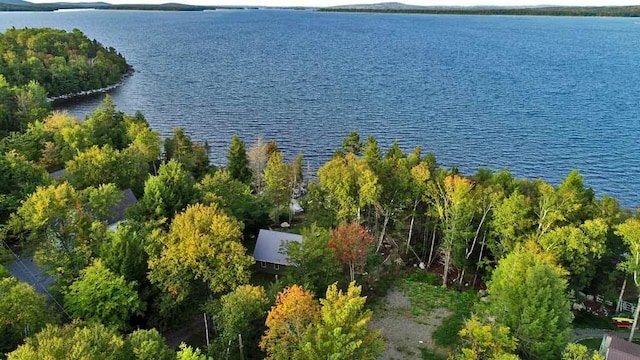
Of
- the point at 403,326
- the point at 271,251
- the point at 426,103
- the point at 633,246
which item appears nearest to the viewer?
the point at 633,246

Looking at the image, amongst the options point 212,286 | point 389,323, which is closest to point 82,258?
point 212,286

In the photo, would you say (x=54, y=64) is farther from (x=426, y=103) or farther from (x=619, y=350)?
(x=619, y=350)

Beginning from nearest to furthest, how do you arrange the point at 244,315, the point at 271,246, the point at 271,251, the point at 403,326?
the point at 244,315
the point at 403,326
the point at 271,251
the point at 271,246

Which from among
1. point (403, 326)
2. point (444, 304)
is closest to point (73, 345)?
point (403, 326)

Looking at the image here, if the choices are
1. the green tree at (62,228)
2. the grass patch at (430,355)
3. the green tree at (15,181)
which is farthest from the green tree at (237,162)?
the grass patch at (430,355)

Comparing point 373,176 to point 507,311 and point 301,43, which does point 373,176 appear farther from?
point 301,43

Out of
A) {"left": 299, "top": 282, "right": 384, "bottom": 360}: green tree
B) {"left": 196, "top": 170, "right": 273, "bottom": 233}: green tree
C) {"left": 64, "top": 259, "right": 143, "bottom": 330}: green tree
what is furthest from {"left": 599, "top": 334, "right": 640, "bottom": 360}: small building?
{"left": 196, "top": 170, "right": 273, "bottom": 233}: green tree
